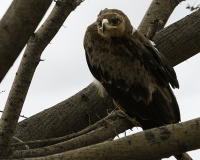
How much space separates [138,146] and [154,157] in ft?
0.38

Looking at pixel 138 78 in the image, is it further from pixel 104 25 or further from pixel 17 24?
pixel 17 24

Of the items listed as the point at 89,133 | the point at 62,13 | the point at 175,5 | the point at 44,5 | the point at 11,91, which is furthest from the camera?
the point at 175,5

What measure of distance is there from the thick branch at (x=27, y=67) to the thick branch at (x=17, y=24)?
1.88 meters

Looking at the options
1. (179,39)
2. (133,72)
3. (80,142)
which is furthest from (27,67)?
(179,39)

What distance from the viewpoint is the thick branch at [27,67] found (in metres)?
3.79

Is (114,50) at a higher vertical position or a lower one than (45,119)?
higher

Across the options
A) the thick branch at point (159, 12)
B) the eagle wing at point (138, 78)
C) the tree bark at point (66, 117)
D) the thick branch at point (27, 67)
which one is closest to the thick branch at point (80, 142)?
the thick branch at point (27, 67)

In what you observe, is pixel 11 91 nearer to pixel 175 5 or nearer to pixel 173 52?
pixel 173 52

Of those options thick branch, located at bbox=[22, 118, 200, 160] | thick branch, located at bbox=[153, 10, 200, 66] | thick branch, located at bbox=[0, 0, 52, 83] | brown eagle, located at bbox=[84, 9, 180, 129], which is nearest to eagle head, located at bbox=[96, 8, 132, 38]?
brown eagle, located at bbox=[84, 9, 180, 129]

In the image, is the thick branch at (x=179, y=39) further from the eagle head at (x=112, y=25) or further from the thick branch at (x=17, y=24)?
the thick branch at (x=17, y=24)

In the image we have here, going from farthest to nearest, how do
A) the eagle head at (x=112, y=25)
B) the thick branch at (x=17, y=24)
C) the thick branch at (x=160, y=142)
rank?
1. the eagle head at (x=112, y=25)
2. the thick branch at (x=160, y=142)
3. the thick branch at (x=17, y=24)

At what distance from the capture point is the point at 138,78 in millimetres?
5543

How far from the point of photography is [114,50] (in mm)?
5656

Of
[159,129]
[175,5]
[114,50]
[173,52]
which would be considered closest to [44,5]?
[159,129]
